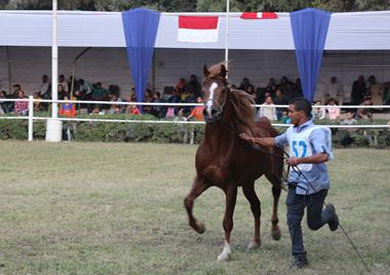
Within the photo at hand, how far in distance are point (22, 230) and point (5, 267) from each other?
1695 mm

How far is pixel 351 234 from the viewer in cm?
873

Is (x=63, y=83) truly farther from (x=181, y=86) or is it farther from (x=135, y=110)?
(x=135, y=110)

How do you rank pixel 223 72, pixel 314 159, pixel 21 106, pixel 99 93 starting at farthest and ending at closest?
pixel 99 93 < pixel 21 106 < pixel 223 72 < pixel 314 159

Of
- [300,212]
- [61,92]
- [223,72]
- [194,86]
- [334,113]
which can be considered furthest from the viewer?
[194,86]

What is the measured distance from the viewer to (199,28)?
21.4 metres

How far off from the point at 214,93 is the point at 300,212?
4.85 ft

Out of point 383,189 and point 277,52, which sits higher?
point 277,52

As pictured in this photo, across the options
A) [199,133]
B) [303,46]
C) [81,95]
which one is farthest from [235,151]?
[81,95]

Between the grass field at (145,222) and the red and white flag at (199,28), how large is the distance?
6.97m

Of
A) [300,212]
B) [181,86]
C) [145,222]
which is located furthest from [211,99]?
[181,86]

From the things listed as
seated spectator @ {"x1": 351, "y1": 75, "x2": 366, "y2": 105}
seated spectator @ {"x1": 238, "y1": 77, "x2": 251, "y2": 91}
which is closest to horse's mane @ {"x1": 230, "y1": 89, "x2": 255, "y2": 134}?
seated spectator @ {"x1": 238, "y1": 77, "x2": 251, "y2": 91}

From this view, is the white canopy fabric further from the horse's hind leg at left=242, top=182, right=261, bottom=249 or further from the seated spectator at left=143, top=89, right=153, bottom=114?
the horse's hind leg at left=242, top=182, right=261, bottom=249

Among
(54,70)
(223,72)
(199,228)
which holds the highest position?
(54,70)

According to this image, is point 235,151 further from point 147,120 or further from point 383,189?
point 147,120
